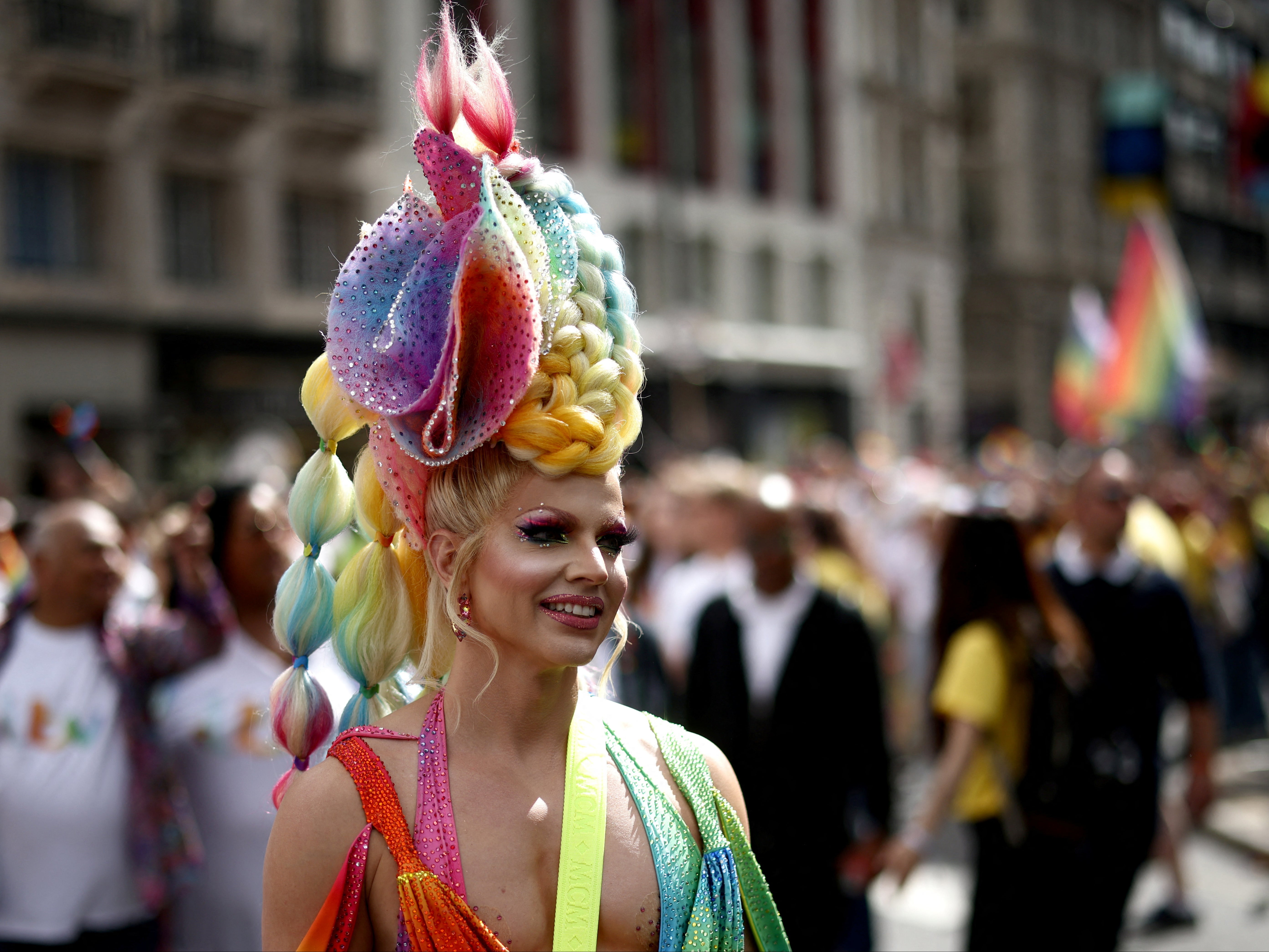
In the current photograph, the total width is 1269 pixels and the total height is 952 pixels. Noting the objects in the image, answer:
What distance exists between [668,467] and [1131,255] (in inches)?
303

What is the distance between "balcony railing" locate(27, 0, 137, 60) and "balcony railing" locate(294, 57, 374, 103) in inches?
110

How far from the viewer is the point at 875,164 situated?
37.0 meters

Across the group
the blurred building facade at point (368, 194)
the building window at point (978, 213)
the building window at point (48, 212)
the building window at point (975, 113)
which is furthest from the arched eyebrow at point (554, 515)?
the building window at point (975, 113)

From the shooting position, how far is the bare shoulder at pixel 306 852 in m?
1.90

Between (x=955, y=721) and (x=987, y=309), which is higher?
(x=987, y=309)

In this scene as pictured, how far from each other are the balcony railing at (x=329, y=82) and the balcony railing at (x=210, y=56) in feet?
2.44

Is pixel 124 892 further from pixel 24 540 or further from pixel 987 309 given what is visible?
pixel 987 309

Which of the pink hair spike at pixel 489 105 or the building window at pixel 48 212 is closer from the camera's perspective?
the pink hair spike at pixel 489 105

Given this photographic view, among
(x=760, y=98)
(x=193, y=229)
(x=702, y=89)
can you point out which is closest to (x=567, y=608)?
(x=193, y=229)

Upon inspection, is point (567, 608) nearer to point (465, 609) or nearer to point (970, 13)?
point (465, 609)

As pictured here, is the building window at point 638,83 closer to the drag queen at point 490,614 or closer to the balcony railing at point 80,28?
the balcony railing at point 80,28

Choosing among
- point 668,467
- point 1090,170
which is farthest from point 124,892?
point 1090,170

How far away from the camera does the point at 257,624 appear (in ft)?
13.5

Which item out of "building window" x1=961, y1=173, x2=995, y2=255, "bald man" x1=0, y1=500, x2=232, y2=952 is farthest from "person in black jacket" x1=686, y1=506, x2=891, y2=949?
"building window" x1=961, y1=173, x2=995, y2=255
